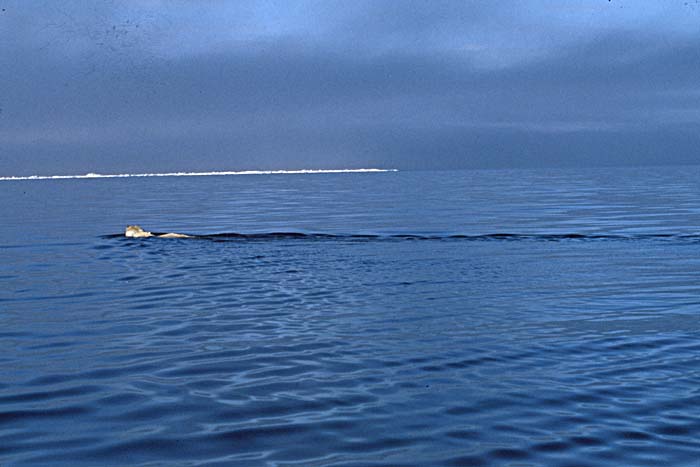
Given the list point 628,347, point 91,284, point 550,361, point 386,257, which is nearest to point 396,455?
point 550,361

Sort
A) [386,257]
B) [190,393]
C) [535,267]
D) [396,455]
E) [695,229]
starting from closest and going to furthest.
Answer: [396,455]
[190,393]
[535,267]
[386,257]
[695,229]

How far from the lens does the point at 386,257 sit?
25875 mm

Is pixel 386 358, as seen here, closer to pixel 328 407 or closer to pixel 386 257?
pixel 328 407

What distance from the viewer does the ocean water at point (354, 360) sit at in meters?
7.66

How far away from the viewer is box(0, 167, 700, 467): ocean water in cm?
766

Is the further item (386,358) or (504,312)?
(504,312)

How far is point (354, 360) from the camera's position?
11.1 m

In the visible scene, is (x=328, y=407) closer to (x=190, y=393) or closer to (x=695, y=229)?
(x=190, y=393)

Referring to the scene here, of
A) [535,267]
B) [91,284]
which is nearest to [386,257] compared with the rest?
[535,267]

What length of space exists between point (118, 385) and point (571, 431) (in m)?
5.94

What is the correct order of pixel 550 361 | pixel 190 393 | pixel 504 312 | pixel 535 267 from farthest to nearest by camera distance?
pixel 535 267, pixel 504 312, pixel 550 361, pixel 190 393

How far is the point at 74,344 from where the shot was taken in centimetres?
1272

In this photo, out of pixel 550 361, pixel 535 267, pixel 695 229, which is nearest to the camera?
pixel 550 361

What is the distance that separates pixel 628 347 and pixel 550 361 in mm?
1654
